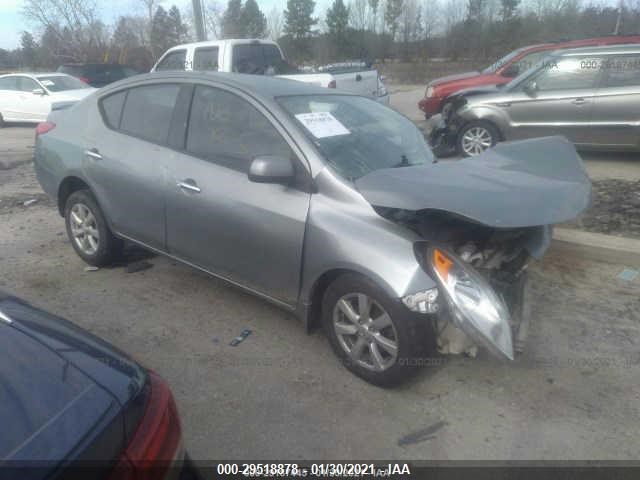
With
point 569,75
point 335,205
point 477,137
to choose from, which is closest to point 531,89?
point 569,75

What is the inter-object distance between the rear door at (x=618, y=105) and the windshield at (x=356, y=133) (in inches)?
193

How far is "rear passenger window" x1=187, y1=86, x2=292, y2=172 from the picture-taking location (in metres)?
3.26

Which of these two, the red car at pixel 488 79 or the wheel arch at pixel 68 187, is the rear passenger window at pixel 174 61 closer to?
the red car at pixel 488 79

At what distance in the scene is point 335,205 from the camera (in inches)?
116

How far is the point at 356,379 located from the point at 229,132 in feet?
5.97

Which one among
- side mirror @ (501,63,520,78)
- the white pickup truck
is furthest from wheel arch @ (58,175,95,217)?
side mirror @ (501,63,520,78)

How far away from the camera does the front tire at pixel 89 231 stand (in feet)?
14.2

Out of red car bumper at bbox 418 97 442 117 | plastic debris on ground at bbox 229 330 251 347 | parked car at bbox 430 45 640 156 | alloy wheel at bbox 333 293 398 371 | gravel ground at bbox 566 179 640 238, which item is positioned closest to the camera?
alloy wheel at bbox 333 293 398 371

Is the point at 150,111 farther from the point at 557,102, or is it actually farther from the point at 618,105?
the point at 618,105

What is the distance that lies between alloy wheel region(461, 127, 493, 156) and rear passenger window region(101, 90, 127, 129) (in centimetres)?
563

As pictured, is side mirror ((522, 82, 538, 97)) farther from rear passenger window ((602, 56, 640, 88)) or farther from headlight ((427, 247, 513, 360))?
headlight ((427, 247, 513, 360))

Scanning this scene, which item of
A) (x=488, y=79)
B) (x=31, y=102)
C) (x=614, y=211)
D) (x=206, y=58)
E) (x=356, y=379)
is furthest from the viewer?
(x=31, y=102)

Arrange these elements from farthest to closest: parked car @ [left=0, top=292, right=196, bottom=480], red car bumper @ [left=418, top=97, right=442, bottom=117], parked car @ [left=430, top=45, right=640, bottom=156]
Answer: red car bumper @ [left=418, top=97, right=442, bottom=117]
parked car @ [left=430, top=45, right=640, bottom=156]
parked car @ [left=0, top=292, right=196, bottom=480]

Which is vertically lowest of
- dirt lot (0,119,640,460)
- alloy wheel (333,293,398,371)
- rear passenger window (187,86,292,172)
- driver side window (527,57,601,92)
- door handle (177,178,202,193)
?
dirt lot (0,119,640,460)
